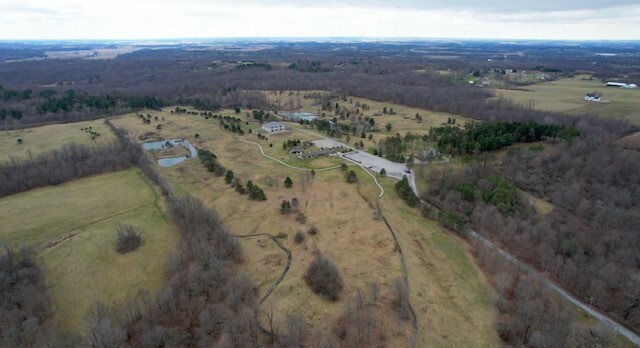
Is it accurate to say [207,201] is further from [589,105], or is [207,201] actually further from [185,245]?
[589,105]

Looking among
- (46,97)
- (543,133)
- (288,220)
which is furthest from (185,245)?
(46,97)

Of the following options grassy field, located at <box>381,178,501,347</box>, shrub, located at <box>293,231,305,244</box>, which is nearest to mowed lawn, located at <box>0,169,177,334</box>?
shrub, located at <box>293,231,305,244</box>

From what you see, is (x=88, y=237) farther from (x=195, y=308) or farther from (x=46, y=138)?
(x=46, y=138)

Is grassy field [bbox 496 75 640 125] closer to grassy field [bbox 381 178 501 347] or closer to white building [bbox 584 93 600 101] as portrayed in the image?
white building [bbox 584 93 600 101]

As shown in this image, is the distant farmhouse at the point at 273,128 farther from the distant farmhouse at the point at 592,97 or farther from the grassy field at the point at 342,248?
the distant farmhouse at the point at 592,97

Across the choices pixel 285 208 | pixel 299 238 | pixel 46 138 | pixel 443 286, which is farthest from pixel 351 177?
pixel 46 138
